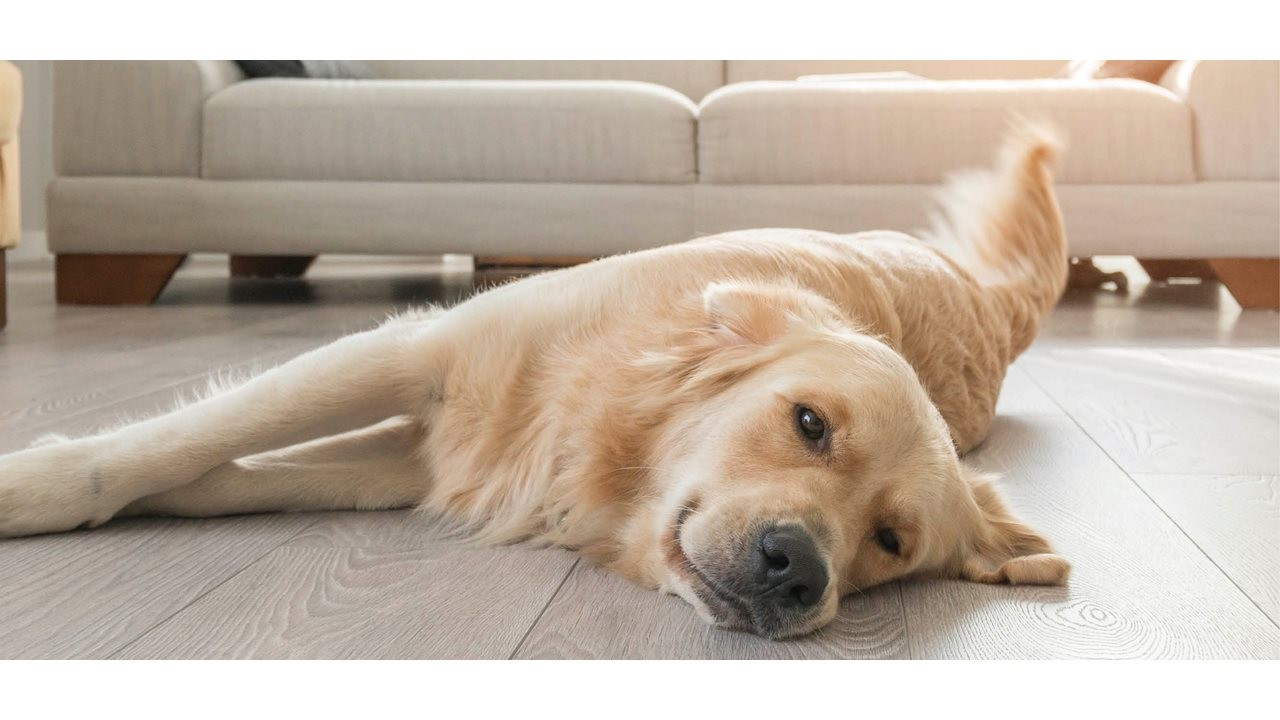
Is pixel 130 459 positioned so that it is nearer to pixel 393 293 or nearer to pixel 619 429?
pixel 619 429

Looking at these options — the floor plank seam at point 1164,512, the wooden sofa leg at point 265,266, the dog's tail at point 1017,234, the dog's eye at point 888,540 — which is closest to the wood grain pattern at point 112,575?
the dog's eye at point 888,540

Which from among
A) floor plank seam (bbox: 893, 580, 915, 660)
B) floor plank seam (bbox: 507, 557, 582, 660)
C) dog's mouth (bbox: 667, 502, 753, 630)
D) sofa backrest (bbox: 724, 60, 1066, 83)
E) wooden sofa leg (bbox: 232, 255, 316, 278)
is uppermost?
sofa backrest (bbox: 724, 60, 1066, 83)

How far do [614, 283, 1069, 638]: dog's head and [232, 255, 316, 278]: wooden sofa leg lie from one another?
551 cm

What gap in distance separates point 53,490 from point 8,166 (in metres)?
2.69

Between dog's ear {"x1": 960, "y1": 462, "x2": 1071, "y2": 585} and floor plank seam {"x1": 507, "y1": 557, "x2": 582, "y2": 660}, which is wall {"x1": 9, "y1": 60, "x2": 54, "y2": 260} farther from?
dog's ear {"x1": 960, "y1": 462, "x2": 1071, "y2": 585}

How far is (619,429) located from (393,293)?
420 centimetres

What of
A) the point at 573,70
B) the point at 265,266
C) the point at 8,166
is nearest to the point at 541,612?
the point at 8,166

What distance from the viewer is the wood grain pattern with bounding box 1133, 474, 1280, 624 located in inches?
63.5

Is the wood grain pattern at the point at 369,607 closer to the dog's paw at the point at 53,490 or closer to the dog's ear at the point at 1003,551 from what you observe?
the dog's paw at the point at 53,490

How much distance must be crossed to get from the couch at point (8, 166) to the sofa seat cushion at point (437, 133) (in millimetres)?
1001

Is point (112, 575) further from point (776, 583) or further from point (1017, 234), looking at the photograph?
point (1017, 234)

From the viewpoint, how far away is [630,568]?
1.56m

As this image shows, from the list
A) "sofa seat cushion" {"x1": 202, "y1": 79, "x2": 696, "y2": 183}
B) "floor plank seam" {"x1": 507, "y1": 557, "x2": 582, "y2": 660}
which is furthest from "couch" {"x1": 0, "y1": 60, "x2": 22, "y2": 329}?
"floor plank seam" {"x1": 507, "y1": 557, "x2": 582, "y2": 660}

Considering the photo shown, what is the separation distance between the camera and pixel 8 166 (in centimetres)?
379
